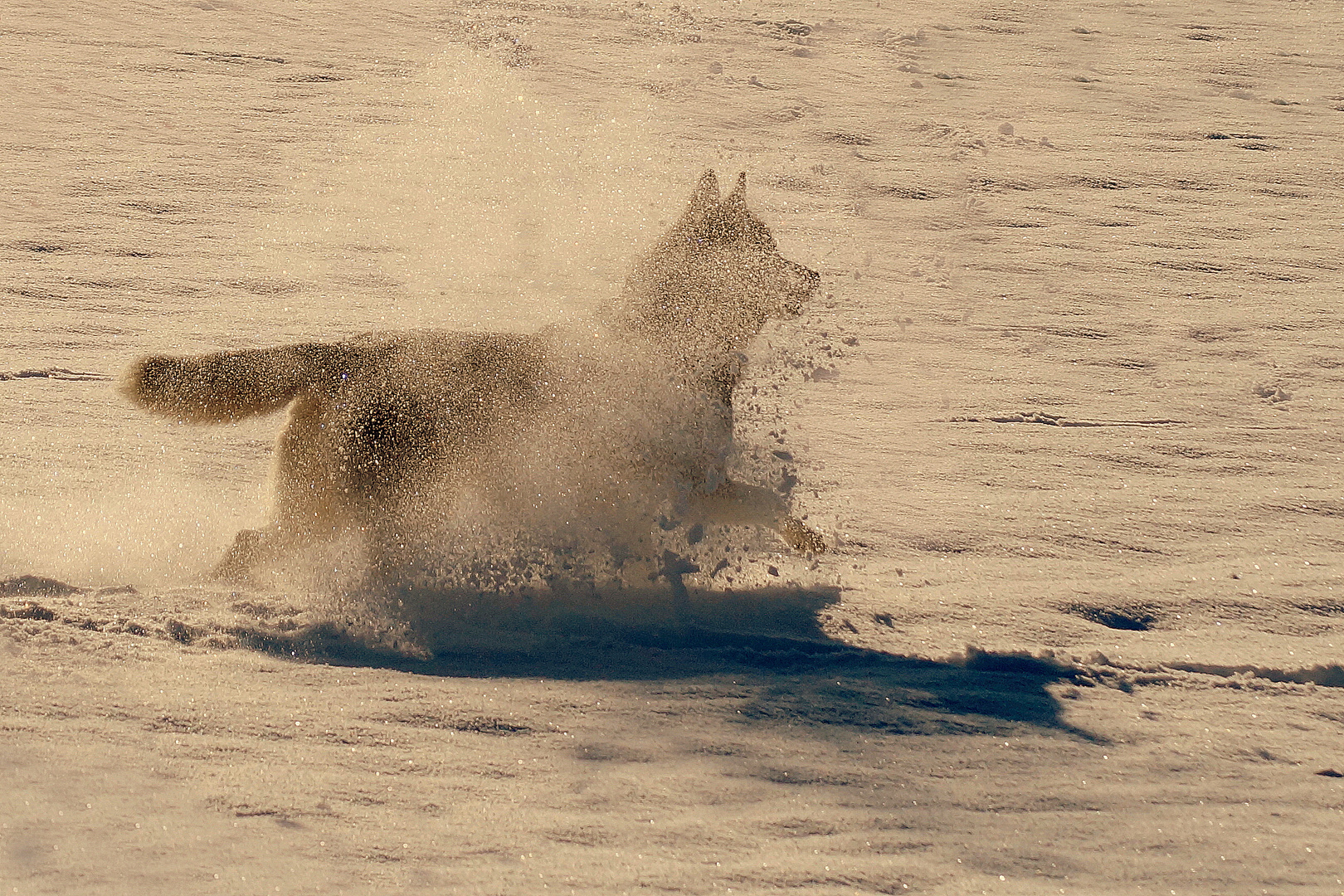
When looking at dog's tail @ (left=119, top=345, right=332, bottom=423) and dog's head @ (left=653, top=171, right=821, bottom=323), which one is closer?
dog's tail @ (left=119, top=345, right=332, bottom=423)

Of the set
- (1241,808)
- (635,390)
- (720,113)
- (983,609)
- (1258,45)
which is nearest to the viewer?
(1241,808)

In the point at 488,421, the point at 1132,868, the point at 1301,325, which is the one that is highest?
the point at 1301,325

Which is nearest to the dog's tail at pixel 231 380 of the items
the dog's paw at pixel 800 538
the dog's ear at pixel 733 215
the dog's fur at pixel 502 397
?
the dog's fur at pixel 502 397

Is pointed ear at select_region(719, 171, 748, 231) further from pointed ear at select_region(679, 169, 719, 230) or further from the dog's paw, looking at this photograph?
the dog's paw

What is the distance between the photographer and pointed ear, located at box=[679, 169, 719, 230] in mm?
2986

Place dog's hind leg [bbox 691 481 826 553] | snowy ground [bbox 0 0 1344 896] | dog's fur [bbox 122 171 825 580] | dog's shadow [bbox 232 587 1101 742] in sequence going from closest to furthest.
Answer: snowy ground [bbox 0 0 1344 896]
dog's shadow [bbox 232 587 1101 742]
dog's fur [bbox 122 171 825 580]
dog's hind leg [bbox 691 481 826 553]

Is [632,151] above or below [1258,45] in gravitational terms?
below

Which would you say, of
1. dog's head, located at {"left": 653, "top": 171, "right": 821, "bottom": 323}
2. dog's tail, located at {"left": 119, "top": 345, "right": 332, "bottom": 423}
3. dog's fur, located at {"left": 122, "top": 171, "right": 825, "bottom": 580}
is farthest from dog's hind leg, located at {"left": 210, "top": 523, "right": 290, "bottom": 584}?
dog's head, located at {"left": 653, "top": 171, "right": 821, "bottom": 323}

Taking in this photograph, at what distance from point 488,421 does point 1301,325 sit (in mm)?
3636

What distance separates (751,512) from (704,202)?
1.09 m

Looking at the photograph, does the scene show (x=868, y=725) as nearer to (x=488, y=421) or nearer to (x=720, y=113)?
(x=488, y=421)

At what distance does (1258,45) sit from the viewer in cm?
516

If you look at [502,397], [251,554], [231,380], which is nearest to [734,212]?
[502,397]

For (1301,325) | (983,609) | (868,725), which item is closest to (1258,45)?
(1301,325)
